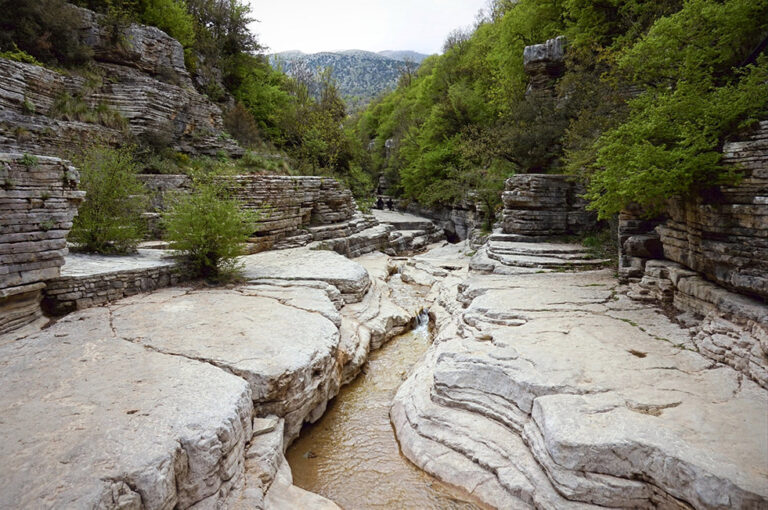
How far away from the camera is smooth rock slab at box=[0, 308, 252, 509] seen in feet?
10.2

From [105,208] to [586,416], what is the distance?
35.2 feet

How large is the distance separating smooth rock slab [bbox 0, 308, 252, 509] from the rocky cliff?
971cm

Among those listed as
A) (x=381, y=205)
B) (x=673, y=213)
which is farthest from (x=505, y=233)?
(x=381, y=205)

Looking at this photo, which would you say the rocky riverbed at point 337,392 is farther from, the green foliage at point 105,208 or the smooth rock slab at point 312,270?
the green foliage at point 105,208

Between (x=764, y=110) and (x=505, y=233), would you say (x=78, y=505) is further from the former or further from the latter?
(x=505, y=233)

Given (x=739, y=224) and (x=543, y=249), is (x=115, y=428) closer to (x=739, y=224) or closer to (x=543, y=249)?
(x=739, y=224)

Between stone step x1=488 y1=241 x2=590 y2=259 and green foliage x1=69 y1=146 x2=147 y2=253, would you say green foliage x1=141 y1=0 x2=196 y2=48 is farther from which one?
stone step x1=488 y1=241 x2=590 y2=259

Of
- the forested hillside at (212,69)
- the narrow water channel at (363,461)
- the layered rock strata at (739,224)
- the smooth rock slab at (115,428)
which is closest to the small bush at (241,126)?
the forested hillside at (212,69)

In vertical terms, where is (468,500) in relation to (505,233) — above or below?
below

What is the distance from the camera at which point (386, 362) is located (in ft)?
27.3

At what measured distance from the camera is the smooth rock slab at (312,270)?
32.3 ft

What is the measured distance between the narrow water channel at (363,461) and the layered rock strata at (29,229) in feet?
15.6

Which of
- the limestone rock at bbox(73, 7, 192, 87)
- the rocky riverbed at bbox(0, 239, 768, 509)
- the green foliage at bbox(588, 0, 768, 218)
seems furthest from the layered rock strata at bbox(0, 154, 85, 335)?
the limestone rock at bbox(73, 7, 192, 87)

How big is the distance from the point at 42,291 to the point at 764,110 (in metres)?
11.4
